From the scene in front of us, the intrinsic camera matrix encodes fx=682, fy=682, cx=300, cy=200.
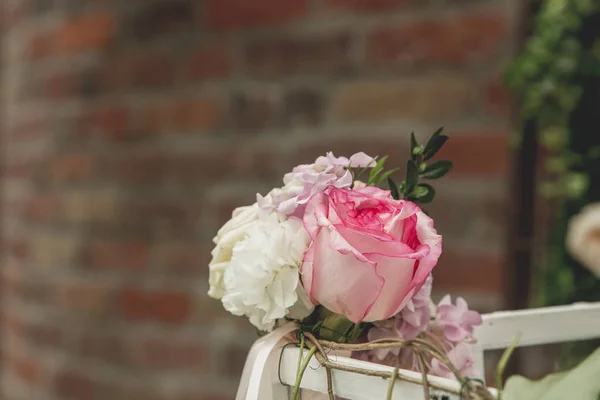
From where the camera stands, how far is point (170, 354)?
1113 millimetres

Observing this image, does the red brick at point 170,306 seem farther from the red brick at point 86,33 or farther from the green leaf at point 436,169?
the green leaf at point 436,169

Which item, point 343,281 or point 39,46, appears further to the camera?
point 39,46

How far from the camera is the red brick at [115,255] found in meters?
1.16

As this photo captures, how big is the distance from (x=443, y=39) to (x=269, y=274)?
0.62 meters

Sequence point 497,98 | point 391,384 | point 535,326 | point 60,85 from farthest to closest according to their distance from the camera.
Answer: point 60,85, point 497,98, point 535,326, point 391,384

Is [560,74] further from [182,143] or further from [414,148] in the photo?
[182,143]

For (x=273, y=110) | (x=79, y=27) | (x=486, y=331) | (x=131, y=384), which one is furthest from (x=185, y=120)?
(x=486, y=331)

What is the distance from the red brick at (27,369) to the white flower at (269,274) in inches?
46.6

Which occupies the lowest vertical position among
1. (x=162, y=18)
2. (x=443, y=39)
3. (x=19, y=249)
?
(x=19, y=249)

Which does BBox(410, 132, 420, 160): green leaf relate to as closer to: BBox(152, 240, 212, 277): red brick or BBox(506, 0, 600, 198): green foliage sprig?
BBox(506, 0, 600, 198): green foliage sprig

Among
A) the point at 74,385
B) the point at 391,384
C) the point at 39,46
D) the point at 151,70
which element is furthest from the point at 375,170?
the point at 39,46

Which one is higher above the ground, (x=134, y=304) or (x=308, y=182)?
(x=308, y=182)

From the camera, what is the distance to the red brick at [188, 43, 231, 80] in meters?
1.05

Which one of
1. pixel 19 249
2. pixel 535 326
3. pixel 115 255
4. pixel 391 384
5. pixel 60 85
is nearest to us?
pixel 391 384
